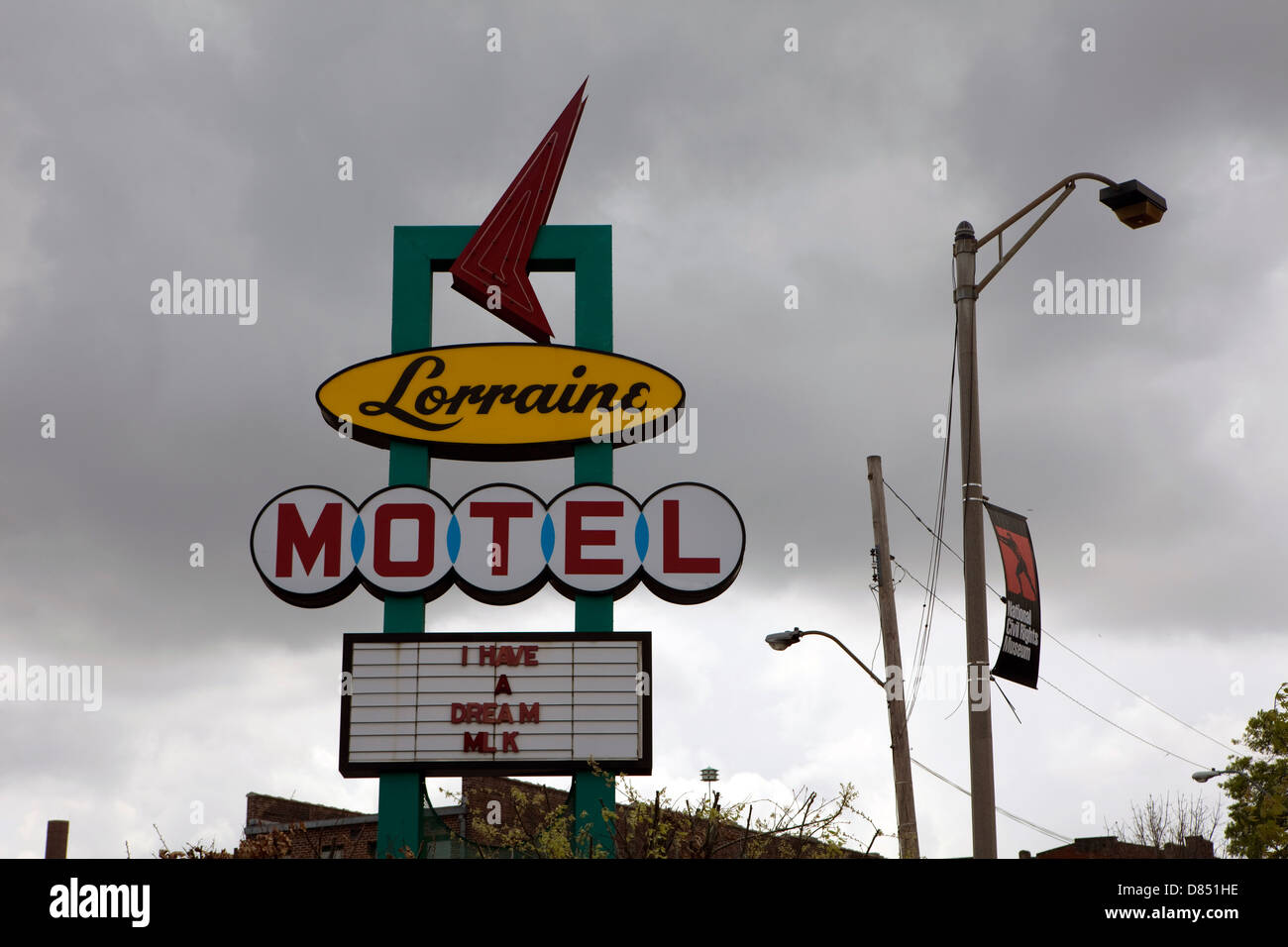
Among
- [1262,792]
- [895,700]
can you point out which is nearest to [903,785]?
[895,700]

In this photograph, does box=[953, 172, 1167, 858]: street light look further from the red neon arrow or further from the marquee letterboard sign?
the red neon arrow

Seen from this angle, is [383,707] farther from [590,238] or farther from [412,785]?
[590,238]

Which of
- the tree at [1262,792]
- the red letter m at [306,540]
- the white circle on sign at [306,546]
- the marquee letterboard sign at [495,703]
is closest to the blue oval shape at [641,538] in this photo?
the marquee letterboard sign at [495,703]

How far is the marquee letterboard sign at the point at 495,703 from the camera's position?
15.3 metres

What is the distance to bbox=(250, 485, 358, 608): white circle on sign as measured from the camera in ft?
52.3

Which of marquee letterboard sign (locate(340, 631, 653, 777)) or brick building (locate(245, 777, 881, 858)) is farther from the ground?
marquee letterboard sign (locate(340, 631, 653, 777))

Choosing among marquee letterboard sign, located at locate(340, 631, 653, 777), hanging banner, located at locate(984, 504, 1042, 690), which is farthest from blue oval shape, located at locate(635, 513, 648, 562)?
hanging banner, located at locate(984, 504, 1042, 690)

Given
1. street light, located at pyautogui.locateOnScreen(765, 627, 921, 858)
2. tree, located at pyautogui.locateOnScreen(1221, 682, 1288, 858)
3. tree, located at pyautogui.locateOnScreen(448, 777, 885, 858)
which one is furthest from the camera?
tree, located at pyautogui.locateOnScreen(1221, 682, 1288, 858)

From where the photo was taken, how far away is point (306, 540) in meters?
16.1

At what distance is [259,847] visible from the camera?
12.3m

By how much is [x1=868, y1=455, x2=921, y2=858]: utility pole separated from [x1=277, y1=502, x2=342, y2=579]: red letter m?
7.95 metres

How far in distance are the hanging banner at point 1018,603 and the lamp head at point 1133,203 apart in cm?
297

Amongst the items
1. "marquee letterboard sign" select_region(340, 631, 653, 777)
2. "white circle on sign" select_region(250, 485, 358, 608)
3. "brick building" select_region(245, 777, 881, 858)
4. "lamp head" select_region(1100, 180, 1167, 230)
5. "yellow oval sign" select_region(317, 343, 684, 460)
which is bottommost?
"brick building" select_region(245, 777, 881, 858)
